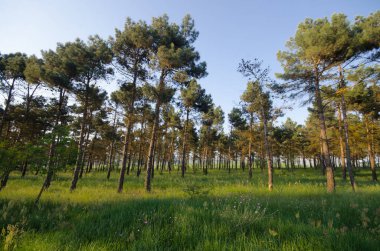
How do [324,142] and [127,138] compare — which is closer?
[324,142]

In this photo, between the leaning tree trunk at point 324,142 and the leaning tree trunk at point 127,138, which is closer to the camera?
the leaning tree trunk at point 324,142

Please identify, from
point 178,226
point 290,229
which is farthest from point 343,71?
point 178,226

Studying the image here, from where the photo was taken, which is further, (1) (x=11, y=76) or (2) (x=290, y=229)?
(1) (x=11, y=76)

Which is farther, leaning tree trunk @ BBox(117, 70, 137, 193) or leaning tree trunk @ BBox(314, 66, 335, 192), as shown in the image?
leaning tree trunk @ BBox(117, 70, 137, 193)

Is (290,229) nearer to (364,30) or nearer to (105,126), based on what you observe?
(364,30)

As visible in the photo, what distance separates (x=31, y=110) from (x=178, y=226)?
88.4 feet

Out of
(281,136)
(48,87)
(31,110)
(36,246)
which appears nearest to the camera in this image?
(36,246)

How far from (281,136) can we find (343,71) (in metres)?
30.3

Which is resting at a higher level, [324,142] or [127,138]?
[324,142]

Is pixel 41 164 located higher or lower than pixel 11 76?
lower

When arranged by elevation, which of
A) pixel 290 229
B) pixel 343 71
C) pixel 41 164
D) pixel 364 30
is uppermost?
pixel 364 30

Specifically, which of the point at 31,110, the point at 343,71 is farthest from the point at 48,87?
the point at 343,71

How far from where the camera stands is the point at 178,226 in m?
3.78

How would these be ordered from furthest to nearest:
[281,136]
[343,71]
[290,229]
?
[281,136] → [343,71] → [290,229]
